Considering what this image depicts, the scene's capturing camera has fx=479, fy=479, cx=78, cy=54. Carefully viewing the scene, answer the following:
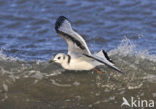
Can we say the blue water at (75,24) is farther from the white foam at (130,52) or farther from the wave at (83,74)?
the wave at (83,74)

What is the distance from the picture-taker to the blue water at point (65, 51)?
296 inches

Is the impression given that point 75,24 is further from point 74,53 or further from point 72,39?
point 72,39

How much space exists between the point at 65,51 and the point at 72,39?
1.94 meters

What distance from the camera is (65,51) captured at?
33.5 ft

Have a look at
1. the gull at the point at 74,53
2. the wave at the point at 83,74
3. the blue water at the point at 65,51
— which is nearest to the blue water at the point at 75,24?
the blue water at the point at 65,51

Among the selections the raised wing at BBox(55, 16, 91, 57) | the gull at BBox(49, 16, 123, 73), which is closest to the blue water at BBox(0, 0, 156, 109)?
the gull at BBox(49, 16, 123, 73)

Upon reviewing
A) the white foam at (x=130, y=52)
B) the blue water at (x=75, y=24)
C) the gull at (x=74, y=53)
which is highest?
the gull at (x=74, y=53)

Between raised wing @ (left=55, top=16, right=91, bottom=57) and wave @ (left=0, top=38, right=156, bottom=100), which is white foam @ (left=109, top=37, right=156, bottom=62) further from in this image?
raised wing @ (left=55, top=16, right=91, bottom=57)

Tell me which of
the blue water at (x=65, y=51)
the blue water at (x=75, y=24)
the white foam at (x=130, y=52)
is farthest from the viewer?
the blue water at (x=75, y=24)

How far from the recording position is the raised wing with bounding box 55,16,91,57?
27.1 feet

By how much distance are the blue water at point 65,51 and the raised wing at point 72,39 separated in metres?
0.41

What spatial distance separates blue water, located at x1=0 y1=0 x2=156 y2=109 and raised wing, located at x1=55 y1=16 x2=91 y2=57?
406 mm

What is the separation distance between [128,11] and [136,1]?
70 cm

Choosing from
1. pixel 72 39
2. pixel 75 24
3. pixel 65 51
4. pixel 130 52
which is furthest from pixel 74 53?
pixel 75 24
